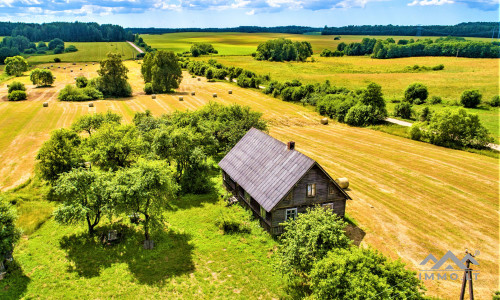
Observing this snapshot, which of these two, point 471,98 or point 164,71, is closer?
point 471,98

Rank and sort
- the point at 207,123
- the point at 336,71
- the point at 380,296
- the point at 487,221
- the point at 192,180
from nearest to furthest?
1. the point at 380,296
2. the point at 487,221
3. the point at 192,180
4. the point at 207,123
5. the point at 336,71

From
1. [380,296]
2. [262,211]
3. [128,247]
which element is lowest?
[128,247]

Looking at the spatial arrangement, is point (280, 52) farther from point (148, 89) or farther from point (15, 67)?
point (15, 67)

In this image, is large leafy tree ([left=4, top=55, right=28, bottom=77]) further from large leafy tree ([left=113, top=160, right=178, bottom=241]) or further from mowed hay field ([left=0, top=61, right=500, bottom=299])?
large leafy tree ([left=113, top=160, right=178, bottom=241])

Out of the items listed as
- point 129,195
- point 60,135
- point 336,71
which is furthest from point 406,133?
point 336,71

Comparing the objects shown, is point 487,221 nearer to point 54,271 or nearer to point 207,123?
point 207,123

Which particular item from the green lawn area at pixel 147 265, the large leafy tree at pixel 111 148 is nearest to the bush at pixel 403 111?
the green lawn area at pixel 147 265

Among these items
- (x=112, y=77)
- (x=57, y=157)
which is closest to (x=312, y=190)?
(x=57, y=157)

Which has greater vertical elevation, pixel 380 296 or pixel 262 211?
pixel 380 296
